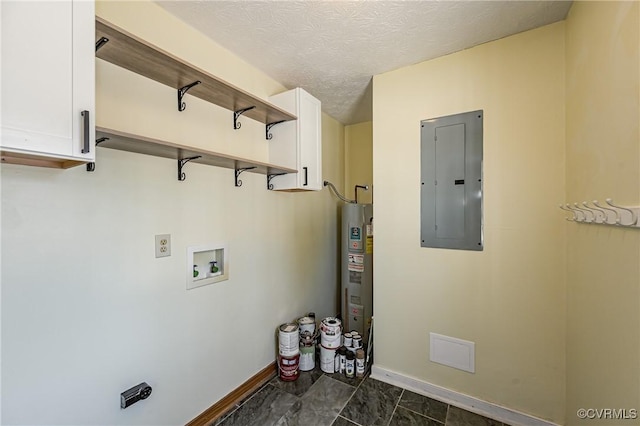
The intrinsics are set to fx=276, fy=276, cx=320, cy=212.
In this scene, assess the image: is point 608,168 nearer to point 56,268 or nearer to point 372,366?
point 372,366

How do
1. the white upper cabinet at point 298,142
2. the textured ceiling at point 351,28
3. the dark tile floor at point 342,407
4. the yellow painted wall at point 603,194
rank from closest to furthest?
1. the yellow painted wall at point 603,194
2. the textured ceiling at point 351,28
3. the dark tile floor at point 342,407
4. the white upper cabinet at point 298,142

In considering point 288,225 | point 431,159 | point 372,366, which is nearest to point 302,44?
point 431,159

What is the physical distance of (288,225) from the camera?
2.39 m

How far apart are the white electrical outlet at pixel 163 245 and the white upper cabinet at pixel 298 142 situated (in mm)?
879

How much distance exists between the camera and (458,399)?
6.01 ft

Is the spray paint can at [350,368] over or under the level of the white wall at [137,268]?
under

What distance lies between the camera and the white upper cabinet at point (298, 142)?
78.9 inches

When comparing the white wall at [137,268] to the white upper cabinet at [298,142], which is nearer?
the white wall at [137,268]

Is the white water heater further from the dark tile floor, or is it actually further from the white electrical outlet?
the white electrical outlet

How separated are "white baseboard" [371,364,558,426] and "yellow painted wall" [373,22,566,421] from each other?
1.5 inches

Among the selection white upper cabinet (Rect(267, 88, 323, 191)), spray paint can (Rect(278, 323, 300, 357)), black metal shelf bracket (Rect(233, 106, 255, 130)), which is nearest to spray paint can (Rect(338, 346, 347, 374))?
spray paint can (Rect(278, 323, 300, 357))

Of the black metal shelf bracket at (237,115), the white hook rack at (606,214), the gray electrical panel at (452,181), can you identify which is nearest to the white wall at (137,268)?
the black metal shelf bracket at (237,115)

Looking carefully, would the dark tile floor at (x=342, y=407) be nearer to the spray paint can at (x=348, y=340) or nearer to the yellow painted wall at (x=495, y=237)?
the yellow painted wall at (x=495, y=237)

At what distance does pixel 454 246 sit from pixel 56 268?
6.87ft
